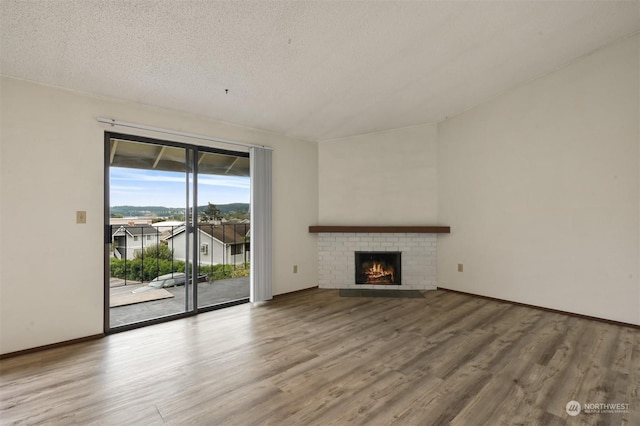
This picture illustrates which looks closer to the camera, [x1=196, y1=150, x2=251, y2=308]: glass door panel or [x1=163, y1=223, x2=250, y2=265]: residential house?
[x1=196, y1=150, x2=251, y2=308]: glass door panel

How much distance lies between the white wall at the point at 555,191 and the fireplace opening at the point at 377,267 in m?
0.83

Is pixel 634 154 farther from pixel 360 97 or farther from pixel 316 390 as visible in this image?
pixel 316 390

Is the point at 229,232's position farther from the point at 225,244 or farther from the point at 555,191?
the point at 555,191

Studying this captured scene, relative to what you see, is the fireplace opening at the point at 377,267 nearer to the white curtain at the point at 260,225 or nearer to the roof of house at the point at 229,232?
the white curtain at the point at 260,225

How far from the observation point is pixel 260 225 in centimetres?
398

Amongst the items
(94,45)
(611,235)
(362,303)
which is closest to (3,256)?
(94,45)

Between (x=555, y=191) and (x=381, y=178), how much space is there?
2261 mm

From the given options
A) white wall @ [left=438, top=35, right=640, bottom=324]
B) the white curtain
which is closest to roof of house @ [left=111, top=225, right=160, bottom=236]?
the white curtain

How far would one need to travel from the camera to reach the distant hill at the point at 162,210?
3.28 meters

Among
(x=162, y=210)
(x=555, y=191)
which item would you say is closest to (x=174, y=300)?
(x=162, y=210)

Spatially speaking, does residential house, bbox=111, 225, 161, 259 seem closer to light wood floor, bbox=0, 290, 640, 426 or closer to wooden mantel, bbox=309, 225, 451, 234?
light wood floor, bbox=0, 290, 640, 426

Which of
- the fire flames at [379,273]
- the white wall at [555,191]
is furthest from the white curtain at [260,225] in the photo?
the white wall at [555,191]

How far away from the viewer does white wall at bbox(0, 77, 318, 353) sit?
96.3 inches

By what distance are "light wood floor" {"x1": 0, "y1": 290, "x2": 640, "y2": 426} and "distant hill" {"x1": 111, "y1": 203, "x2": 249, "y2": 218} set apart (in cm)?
131
